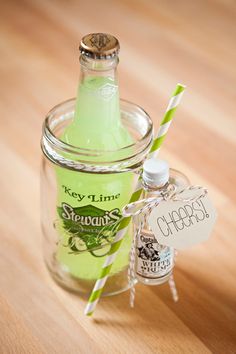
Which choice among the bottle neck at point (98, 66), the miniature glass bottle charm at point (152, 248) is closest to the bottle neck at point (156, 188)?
the miniature glass bottle charm at point (152, 248)

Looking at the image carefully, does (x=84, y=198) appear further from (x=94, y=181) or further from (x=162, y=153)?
(x=162, y=153)

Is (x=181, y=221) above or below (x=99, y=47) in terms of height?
below

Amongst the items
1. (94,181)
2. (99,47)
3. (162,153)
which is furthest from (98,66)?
(162,153)

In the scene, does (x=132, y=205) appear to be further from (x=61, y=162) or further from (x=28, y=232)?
(x=28, y=232)

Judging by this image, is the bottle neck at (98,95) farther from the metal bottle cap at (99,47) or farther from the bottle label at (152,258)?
the bottle label at (152,258)

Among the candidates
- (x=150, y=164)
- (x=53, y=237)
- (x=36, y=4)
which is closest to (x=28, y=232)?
(x=53, y=237)

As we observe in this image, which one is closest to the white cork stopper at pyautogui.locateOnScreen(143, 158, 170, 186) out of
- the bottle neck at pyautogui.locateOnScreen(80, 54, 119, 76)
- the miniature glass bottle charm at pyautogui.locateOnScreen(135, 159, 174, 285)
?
the miniature glass bottle charm at pyautogui.locateOnScreen(135, 159, 174, 285)

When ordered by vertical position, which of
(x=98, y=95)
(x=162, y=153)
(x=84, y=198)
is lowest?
(x=162, y=153)
